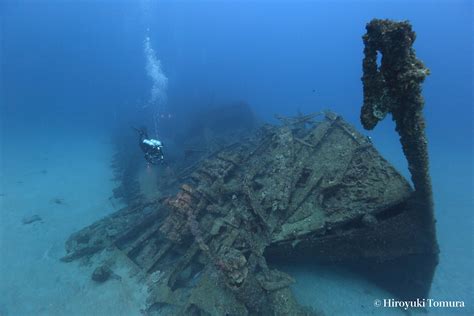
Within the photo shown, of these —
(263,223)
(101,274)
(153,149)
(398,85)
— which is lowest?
(101,274)

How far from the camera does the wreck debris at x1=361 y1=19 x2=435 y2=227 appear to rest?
167 inches

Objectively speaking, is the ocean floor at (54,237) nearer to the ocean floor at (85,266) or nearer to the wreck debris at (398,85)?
the ocean floor at (85,266)

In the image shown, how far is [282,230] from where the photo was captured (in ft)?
23.0

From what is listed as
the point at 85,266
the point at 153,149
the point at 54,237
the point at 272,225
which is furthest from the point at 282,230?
the point at 54,237

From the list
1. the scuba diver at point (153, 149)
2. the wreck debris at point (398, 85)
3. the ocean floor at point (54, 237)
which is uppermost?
the wreck debris at point (398, 85)

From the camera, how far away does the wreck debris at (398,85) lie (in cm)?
424

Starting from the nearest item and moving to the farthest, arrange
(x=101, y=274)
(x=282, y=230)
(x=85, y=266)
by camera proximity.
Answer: (x=282, y=230)
(x=101, y=274)
(x=85, y=266)

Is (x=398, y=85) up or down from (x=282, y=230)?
up

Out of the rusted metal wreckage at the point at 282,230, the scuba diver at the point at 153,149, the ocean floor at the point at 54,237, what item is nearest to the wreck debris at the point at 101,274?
the ocean floor at the point at 54,237

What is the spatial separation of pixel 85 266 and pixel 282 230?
312 inches

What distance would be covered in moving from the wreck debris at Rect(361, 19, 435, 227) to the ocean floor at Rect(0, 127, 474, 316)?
15.7 feet

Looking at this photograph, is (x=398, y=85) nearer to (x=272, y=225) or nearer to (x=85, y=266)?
(x=272, y=225)

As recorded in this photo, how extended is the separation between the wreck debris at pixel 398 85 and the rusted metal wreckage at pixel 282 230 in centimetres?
158

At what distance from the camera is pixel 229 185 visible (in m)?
9.00
